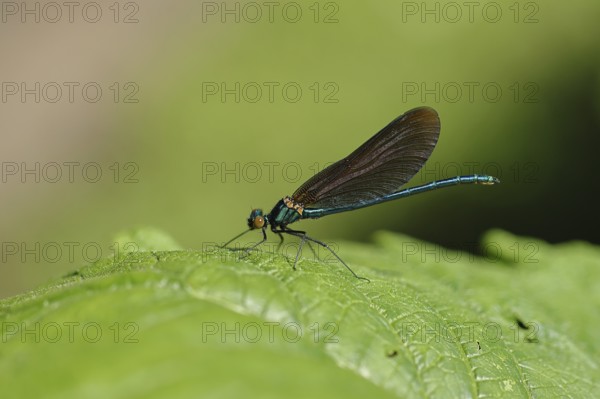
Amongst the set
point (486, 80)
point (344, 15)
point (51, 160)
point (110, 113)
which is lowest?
point (51, 160)

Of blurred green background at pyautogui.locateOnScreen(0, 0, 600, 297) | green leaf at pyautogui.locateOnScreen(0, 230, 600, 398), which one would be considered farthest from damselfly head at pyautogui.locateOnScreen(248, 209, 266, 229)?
blurred green background at pyautogui.locateOnScreen(0, 0, 600, 297)

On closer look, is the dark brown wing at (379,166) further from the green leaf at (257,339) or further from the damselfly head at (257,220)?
the green leaf at (257,339)

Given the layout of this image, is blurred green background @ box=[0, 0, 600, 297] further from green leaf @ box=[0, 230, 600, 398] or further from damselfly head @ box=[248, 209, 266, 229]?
green leaf @ box=[0, 230, 600, 398]

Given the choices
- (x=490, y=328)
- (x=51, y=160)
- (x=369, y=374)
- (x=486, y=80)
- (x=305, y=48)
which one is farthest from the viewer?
(x=51, y=160)

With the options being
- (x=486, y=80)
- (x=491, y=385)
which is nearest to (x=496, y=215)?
(x=486, y=80)

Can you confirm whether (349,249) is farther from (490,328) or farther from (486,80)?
(486,80)

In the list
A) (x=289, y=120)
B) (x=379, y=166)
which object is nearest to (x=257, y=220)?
(x=379, y=166)
